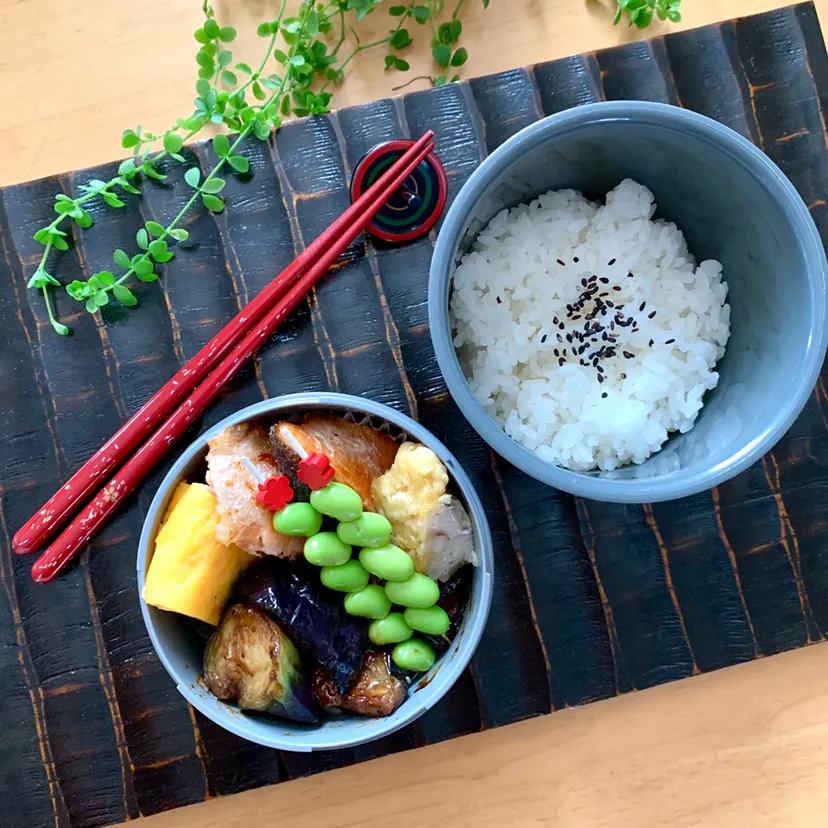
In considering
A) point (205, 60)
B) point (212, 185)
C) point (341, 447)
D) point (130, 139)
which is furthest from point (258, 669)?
point (205, 60)

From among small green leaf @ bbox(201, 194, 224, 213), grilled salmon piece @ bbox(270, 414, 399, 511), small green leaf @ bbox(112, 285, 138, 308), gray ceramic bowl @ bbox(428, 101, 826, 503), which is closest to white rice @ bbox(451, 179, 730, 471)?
gray ceramic bowl @ bbox(428, 101, 826, 503)

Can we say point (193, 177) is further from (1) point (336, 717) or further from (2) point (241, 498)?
(1) point (336, 717)

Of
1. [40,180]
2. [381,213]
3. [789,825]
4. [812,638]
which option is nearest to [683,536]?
[812,638]

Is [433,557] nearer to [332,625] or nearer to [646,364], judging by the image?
[332,625]

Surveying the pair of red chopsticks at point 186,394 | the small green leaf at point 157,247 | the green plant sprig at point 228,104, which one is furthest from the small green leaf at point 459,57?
the small green leaf at point 157,247

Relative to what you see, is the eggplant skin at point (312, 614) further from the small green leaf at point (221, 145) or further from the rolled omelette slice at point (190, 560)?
the small green leaf at point (221, 145)

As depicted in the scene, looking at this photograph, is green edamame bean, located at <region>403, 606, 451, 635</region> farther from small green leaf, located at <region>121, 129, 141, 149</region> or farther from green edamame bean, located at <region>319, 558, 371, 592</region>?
small green leaf, located at <region>121, 129, 141, 149</region>
